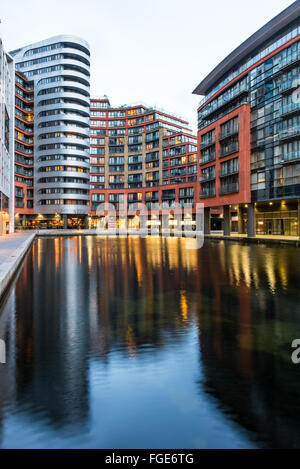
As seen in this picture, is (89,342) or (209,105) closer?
(89,342)

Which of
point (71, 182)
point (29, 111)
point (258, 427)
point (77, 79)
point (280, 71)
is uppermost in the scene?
point (77, 79)

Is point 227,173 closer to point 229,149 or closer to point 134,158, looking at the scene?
point 229,149

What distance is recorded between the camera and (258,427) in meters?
3.68

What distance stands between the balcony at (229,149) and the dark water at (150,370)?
4165 centimetres

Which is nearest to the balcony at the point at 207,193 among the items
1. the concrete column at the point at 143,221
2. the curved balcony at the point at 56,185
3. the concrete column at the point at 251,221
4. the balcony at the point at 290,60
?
the concrete column at the point at 251,221

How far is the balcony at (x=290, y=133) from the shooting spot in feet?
130

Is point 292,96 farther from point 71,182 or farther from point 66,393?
point 71,182

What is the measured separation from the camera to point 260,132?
149ft

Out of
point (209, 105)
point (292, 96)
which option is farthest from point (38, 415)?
point (209, 105)

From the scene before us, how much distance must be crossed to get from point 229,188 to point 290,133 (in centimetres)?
1234

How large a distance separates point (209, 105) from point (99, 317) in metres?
60.0

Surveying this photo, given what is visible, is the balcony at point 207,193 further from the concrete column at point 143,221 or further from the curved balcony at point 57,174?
the curved balcony at point 57,174

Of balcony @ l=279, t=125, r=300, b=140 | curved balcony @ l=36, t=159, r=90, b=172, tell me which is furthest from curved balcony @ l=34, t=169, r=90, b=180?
balcony @ l=279, t=125, r=300, b=140

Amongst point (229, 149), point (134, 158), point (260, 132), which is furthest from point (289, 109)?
point (134, 158)
